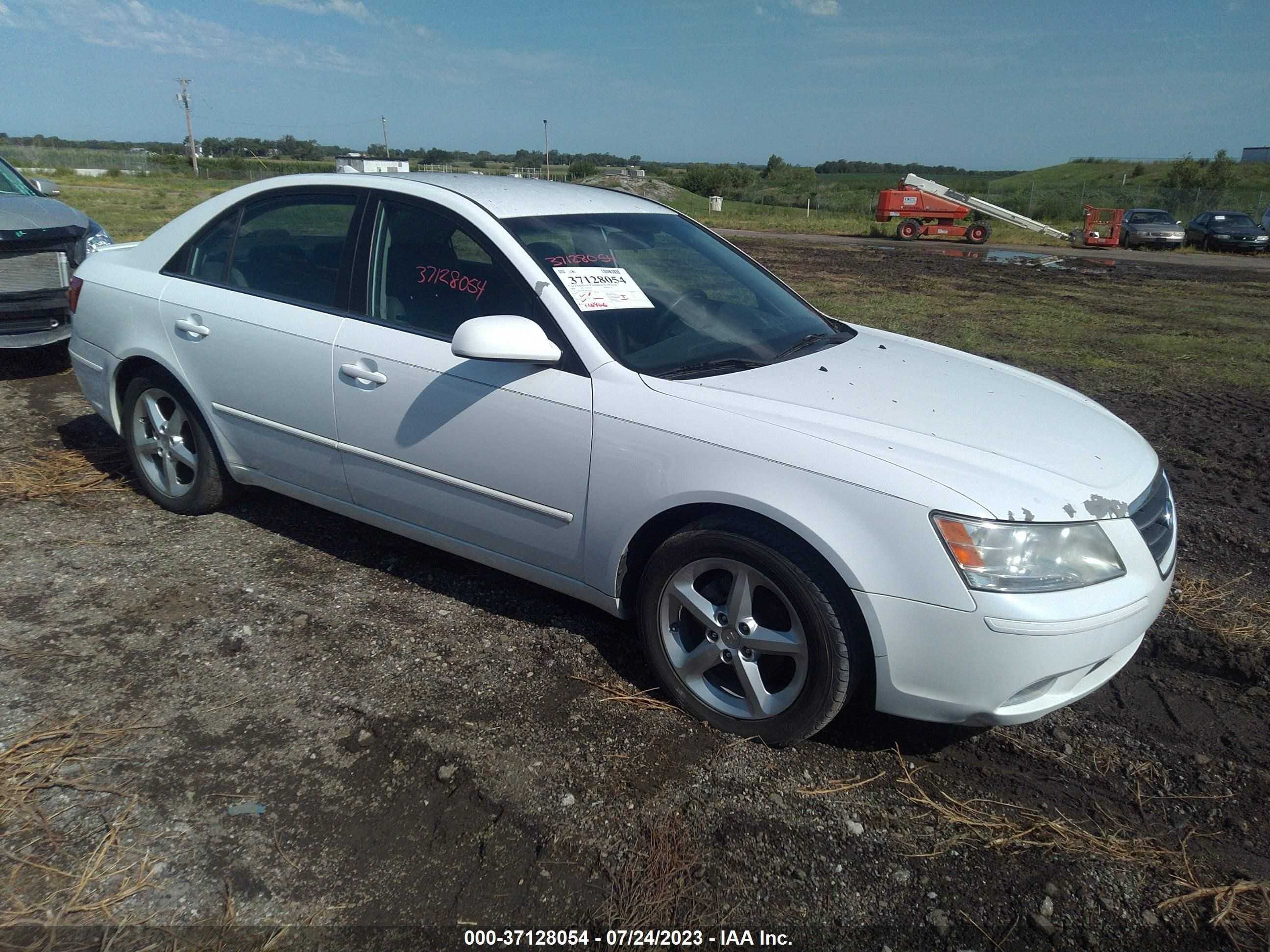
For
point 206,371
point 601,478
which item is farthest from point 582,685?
point 206,371

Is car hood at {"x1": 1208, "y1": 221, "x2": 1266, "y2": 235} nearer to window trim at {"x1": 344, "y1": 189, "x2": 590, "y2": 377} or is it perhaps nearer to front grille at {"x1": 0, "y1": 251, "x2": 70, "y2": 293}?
front grille at {"x1": 0, "y1": 251, "x2": 70, "y2": 293}

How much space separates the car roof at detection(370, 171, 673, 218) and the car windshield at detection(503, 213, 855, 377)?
7 cm

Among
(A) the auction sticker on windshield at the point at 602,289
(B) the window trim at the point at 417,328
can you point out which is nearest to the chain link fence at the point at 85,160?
(B) the window trim at the point at 417,328

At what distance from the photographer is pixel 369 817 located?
2594mm

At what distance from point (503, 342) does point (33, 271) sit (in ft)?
18.0

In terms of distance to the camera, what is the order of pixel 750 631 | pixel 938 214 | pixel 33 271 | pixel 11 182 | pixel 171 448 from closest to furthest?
pixel 750 631 → pixel 171 448 → pixel 33 271 → pixel 11 182 → pixel 938 214

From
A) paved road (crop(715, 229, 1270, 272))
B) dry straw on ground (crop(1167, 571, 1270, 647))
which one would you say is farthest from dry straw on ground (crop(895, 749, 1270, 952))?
paved road (crop(715, 229, 1270, 272))

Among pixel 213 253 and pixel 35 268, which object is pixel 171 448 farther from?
pixel 35 268

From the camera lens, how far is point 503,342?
303cm

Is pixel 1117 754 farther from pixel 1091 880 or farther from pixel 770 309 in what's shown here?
pixel 770 309

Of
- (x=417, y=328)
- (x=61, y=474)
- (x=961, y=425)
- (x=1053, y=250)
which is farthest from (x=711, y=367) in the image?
(x=1053, y=250)

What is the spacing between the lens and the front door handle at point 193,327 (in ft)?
13.2

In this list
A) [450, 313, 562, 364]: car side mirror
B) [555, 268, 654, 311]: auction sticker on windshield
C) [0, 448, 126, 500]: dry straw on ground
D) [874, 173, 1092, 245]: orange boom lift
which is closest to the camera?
[450, 313, 562, 364]: car side mirror

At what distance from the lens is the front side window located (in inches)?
132
